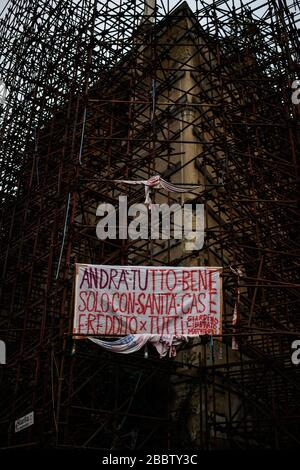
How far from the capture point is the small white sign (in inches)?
448

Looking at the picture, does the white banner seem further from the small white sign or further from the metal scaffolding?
the small white sign

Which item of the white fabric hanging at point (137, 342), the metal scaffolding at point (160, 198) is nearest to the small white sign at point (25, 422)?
the metal scaffolding at point (160, 198)

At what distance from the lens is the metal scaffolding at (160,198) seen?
1258 cm

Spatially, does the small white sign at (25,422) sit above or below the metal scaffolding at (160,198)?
below

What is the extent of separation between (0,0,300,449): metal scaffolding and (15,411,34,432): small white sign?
0.27 m

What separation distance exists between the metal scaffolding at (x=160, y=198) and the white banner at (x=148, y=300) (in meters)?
0.52

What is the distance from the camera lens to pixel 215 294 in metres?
11.5

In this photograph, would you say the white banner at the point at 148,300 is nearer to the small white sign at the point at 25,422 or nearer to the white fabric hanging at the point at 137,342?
the white fabric hanging at the point at 137,342

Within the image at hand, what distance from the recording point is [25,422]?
1161 cm

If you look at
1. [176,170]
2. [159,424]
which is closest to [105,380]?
[159,424]

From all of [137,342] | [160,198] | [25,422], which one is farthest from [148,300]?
[160,198]

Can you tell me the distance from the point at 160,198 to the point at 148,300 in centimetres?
534
